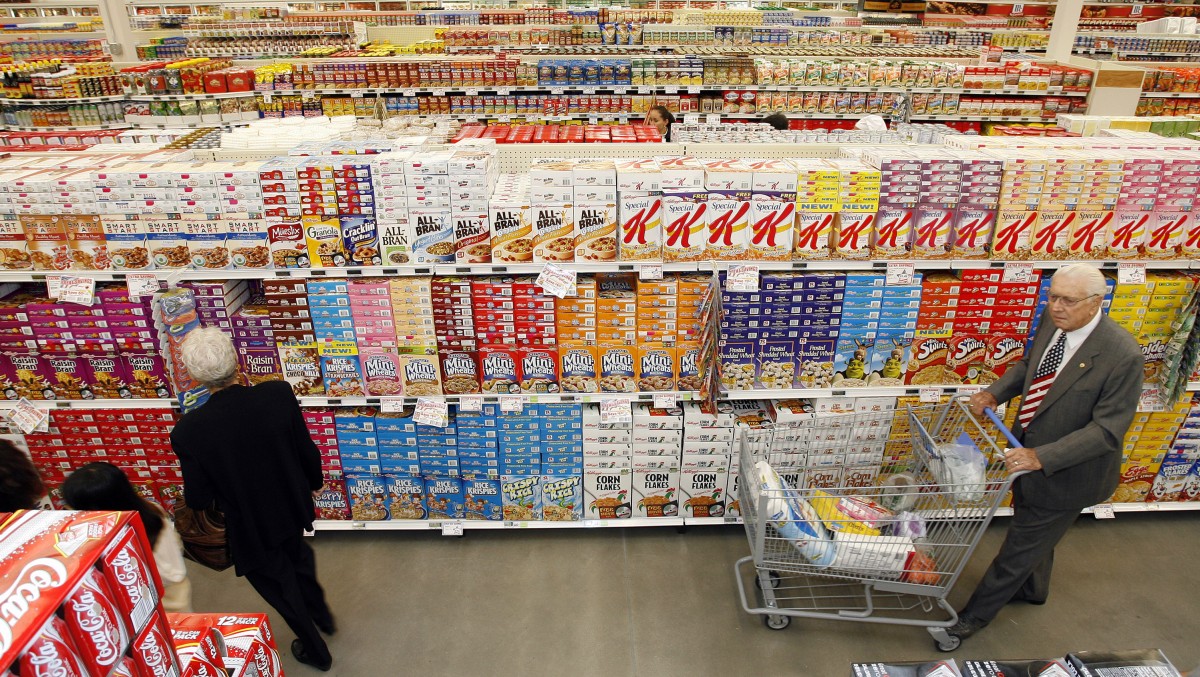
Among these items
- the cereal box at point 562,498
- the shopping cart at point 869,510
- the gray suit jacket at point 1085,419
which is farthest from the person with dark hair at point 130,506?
the gray suit jacket at point 1085,419

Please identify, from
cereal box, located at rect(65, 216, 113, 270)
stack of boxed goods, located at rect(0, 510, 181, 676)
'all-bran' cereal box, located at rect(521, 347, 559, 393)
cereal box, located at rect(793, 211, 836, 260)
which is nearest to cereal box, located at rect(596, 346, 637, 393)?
'all-bran' cereal box, located at rect(521, 347, 559, 393)

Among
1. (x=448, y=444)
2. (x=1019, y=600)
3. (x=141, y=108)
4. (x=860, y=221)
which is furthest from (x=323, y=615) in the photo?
(x=141, y=108)

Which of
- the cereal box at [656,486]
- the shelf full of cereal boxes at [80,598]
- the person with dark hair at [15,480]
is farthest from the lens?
the cereal box at [656,486]

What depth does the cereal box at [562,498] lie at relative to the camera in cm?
372

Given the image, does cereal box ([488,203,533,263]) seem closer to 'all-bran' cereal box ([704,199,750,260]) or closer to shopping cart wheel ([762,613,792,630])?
'all-bran' cereal box ([704,199,750,260])

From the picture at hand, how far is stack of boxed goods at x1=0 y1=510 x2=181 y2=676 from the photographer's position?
1.19 metres

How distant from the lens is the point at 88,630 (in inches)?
50.8

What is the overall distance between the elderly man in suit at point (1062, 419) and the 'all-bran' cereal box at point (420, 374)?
8.39ft

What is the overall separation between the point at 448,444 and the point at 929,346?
2.52m

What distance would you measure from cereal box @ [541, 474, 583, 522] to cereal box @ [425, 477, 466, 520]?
0.47 meters

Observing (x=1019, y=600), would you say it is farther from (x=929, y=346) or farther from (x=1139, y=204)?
(x=1139, y=204)

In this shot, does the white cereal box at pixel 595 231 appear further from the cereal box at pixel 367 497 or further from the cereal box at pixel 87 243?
the cereal box at pixel 87 243

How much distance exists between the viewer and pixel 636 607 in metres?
3.44

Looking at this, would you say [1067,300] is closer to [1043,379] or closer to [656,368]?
[1043,379]
